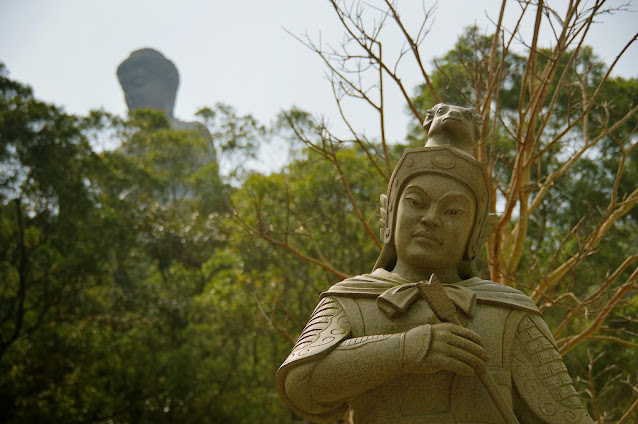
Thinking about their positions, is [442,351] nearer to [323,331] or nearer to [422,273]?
[323,331]

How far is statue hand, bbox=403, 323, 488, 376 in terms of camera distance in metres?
2.83

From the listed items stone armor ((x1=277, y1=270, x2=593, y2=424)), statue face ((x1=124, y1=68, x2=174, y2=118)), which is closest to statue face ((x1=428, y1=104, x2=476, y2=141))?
stone armor ((x1=277, y1=270, x2=593, y2=424))

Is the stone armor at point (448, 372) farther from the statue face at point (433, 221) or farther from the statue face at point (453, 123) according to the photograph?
the statue face at point (453, 123)

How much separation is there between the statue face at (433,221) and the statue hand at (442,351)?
2.12ft

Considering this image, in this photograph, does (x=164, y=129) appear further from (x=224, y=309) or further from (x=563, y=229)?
(x=563, y=229)

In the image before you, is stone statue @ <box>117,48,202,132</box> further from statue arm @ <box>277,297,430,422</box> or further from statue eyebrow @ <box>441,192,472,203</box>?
statue arm @ <box>277,297,430,422</box>

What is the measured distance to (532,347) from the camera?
10.6 feet

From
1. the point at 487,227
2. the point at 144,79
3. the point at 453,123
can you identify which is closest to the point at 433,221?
the point at 487,227

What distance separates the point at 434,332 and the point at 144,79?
40379 millimetres

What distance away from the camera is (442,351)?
9.29 feet

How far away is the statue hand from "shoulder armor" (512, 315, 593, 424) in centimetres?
38

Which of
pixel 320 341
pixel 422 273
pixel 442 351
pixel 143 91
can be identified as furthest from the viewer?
pixel 143 91

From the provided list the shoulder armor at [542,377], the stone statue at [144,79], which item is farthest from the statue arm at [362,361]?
the stone statue at [144,79]

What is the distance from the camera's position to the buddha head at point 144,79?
4066cm
